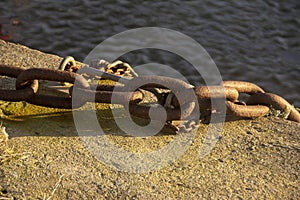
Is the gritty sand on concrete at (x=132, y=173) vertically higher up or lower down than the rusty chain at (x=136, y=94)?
Answer: lower down

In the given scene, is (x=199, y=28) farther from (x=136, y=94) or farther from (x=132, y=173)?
(x=132, y=173)

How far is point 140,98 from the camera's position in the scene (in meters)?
A: 2.65

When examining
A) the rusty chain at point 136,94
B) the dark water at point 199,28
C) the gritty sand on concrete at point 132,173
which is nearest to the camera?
the gritty sand on concrete at point 132,173

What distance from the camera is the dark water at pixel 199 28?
497cm

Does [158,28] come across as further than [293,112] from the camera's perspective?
Yes

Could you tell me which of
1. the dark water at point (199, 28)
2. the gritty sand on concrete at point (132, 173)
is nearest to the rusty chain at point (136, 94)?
the gritty sand on concrete at point (132, 173)

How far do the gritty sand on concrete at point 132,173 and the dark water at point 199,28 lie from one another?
73.7 inches

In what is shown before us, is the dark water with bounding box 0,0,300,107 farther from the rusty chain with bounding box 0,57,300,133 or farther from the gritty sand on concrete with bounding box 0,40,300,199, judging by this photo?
the rusty chain with bounding box 0,57,300,133

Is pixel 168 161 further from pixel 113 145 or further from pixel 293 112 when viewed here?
pixel 293 112

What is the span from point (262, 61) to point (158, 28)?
1.09 meters

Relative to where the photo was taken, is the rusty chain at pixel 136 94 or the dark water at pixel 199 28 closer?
the rusty chain at pixel 136 94

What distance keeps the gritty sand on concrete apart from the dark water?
1.87 meters

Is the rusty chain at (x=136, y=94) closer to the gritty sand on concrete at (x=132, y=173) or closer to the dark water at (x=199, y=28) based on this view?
the gritty sand on concrete at (x=132, y=173)

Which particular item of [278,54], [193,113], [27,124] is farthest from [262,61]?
[27,124]
